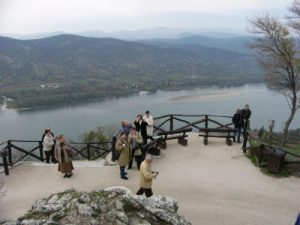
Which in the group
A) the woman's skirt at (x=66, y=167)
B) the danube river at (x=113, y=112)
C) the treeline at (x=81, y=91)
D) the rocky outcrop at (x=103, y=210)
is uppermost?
the rocky outcrop at (x=103, y=210)

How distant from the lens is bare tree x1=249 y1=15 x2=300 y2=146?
14.3m

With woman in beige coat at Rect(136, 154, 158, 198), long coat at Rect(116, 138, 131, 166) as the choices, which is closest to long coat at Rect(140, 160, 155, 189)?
woman in beige coat at Rect(136, 154, 158, 198)

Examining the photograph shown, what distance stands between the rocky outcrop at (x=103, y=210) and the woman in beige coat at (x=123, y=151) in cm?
377

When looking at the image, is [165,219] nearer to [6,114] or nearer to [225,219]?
A: [225,219]

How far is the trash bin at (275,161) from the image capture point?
1104cm

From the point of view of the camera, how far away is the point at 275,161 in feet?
36.5

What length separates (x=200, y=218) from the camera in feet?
27.5

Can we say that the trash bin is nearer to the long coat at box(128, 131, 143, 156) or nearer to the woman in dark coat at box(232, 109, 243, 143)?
the woman in dark coat at box(232, 109, 243, 143)

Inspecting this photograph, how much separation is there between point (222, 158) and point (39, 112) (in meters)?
102

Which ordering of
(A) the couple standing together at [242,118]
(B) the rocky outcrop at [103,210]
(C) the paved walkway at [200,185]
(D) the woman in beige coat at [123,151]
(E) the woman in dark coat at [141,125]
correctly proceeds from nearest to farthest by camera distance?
(B) the rocky outcrop at [103,210], (C) the paved walkway at [200,185], (D) the woman in beige coat at [123,151], (E) the woman in dark coat at [141,125], (A) the couple standing together at [242,118]

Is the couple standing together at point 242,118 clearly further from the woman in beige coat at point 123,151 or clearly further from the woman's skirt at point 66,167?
the woman's skirt at point 66,167

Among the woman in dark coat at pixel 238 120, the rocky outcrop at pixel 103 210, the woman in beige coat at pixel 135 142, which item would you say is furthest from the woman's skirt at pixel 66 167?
the woman in dark coat at pixel 238 120

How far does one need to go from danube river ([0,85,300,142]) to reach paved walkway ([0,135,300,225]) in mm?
59751

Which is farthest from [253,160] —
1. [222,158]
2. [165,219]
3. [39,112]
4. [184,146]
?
[39,112]
